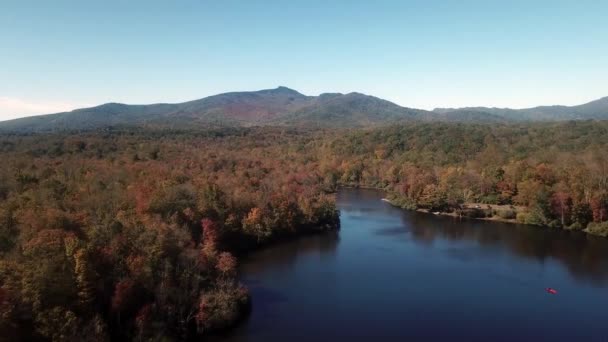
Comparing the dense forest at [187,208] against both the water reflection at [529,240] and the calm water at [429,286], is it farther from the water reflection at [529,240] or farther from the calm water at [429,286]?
the water reflection at [529,240]

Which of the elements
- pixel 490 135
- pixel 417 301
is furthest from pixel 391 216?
pixel 490 135

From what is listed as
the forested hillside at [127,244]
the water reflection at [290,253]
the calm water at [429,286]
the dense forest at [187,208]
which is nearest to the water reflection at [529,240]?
the calm water at [429,286]

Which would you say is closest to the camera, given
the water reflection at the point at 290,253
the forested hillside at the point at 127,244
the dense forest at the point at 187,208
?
the forested hillside at the point at 127,244

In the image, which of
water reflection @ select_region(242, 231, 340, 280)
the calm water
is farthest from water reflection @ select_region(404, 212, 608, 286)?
water reflection @ select_region(242, 231, 340, 280)

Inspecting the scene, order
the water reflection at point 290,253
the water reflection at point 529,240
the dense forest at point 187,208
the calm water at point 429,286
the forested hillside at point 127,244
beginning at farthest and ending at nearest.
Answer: the water reflection at point 529,240, the water reflection at point 290,253, the calm water at point 429,286, the dense forest at point 187,208, the forested hillside at point 127,244

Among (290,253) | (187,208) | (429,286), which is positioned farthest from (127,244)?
(429,286)

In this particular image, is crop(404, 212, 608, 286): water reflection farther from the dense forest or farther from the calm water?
the dense forest

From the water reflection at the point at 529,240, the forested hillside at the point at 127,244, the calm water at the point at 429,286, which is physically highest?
the forested hillside at the point at 127,244
